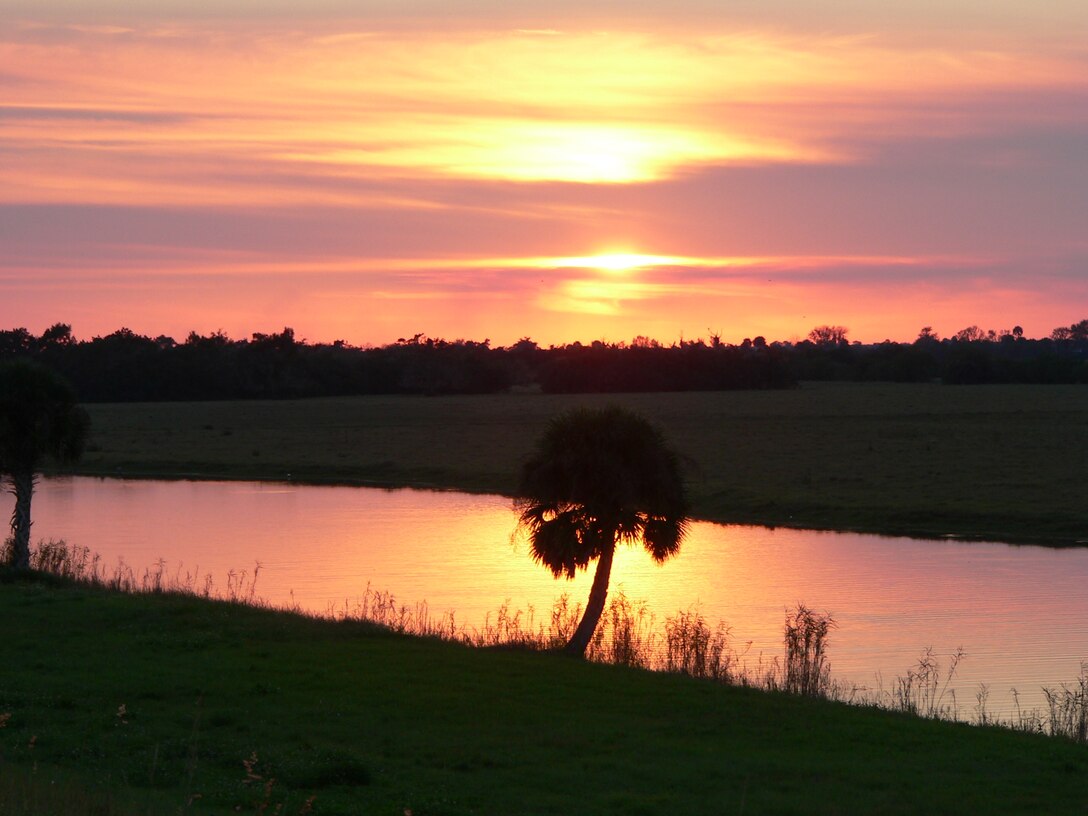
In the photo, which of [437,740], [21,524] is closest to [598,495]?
Result: [437,740]

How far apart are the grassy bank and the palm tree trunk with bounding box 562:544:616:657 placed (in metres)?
2.27

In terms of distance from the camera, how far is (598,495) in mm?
15602

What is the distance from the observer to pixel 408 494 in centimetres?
4694

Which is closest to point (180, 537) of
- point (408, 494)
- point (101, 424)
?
point (408, 494)

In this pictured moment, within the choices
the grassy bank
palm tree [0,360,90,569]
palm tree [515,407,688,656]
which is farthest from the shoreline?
palm tree [515,407,688,656]

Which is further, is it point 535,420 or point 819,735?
point 535,420

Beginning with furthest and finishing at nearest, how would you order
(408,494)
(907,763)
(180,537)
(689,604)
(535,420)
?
(535,420) → (408,494) → (180,537) → (689,604) → (907,763)

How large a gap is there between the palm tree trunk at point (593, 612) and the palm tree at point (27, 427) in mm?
10795

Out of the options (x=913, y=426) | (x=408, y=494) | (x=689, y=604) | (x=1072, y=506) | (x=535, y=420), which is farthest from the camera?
(x=535, y=420)

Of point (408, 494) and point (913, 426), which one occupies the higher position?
point (913, 426)

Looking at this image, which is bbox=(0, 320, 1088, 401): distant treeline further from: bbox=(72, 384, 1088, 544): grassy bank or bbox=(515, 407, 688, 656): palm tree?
bbox=(515, 407, 688, 656): palm tree

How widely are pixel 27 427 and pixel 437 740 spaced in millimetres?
14283

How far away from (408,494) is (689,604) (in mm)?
25023

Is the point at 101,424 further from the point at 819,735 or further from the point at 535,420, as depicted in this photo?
the point at 819,735
